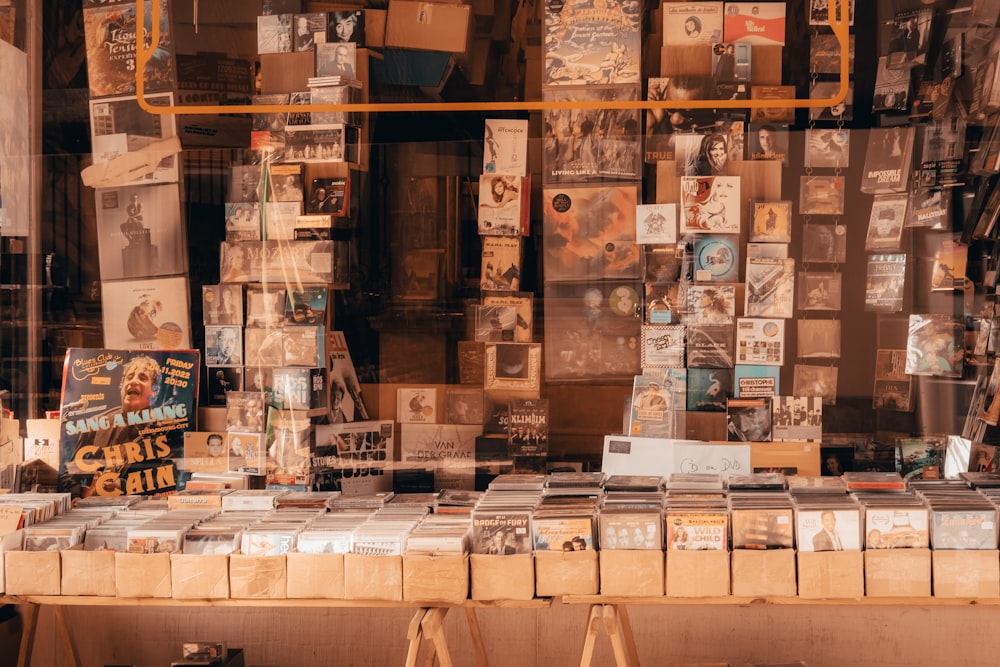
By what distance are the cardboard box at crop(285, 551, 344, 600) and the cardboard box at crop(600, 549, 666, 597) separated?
0.92 m

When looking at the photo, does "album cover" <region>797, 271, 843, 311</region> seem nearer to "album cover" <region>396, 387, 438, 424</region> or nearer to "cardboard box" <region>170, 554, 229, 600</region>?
"album cover" <region>396, 387, 438, 424</region>

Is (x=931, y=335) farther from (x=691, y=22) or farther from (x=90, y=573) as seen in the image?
(x=90, y=573)

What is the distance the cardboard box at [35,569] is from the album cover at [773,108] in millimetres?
3246

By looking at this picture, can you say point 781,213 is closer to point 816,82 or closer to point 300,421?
point 816,82

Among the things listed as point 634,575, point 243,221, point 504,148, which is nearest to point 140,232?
point 243,221

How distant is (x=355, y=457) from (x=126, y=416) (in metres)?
1.04

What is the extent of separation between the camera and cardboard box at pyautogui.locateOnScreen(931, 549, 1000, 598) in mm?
3303

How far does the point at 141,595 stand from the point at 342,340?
1359 millimetres

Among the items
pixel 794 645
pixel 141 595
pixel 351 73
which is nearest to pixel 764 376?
pixel 794 645

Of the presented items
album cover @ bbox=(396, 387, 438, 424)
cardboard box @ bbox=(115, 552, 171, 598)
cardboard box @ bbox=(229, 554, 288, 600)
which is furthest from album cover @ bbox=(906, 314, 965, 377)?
cardboard box @ bbox=(115, 552, 171, 598)

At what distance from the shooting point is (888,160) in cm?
415

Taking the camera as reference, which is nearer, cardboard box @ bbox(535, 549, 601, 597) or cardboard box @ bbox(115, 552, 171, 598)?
cardboard box @ bbox(535, 549, 601, 597)

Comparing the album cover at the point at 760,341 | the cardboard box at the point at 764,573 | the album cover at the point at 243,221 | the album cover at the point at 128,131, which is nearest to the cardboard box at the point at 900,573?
the cardboard box at the point at 764,573

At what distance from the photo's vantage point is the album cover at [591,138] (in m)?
4.18
